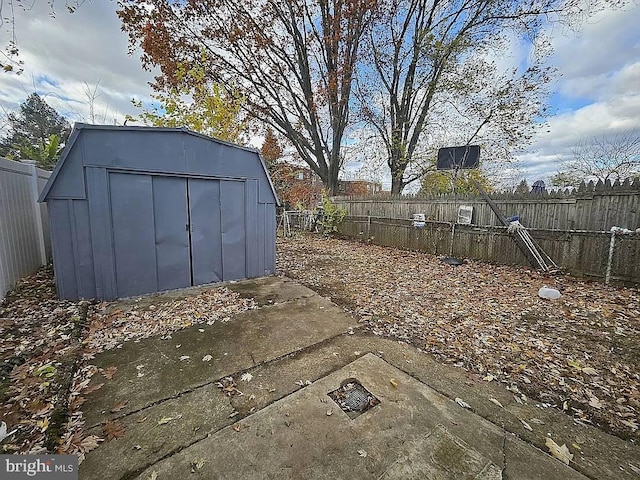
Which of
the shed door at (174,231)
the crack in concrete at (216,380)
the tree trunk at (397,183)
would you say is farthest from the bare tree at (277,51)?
the crack in concrete at (216,380)

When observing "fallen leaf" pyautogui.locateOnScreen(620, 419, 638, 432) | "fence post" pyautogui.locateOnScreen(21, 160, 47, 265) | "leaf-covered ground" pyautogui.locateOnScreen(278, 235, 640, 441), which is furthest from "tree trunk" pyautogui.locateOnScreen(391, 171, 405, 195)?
"fence post" pyautogui.locateOnScreen(21, 160, 47, 265)

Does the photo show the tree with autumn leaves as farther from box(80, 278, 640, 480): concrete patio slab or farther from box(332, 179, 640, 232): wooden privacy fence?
box(80, 278, 640, 480): concrete patio slab

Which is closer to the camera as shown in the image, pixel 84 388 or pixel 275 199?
pixel 84 388

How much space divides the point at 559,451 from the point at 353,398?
4.53 ft

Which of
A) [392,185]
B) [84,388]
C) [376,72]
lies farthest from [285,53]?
[84,388]

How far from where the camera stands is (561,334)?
3.27 m

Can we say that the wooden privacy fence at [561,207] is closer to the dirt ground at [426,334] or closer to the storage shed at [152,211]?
the dirt ground at [426,334]

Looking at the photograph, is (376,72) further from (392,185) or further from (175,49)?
(175,49)

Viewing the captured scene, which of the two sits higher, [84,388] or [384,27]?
[384,27]

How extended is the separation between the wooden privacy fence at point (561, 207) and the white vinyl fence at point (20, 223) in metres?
9.17

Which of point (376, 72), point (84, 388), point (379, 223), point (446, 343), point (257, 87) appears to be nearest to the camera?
point (84, 388)

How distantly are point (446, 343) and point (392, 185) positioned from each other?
1000 centimetres

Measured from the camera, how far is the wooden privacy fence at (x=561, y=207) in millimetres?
4762

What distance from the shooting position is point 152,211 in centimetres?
440
